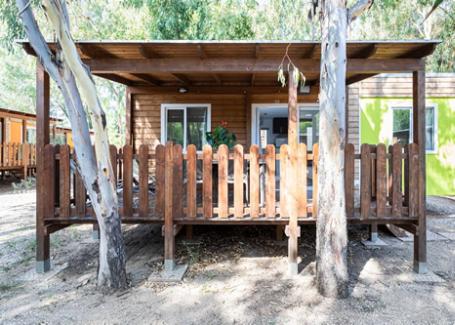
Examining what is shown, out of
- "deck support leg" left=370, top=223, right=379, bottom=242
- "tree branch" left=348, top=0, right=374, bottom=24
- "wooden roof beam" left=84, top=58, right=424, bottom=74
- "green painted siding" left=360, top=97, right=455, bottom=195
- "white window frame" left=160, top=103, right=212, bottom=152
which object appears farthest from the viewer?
"green painted siding" left=360, top=97, right=455, bottom=195

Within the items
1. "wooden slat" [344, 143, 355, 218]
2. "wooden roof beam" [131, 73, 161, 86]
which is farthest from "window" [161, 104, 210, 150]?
"wooden slat" [344, 143, 355, 218]

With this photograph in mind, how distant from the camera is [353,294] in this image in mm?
→ 3354

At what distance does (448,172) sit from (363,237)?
16.9 feet

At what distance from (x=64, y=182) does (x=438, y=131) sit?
906 cm

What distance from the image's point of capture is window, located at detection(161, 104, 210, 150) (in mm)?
7832

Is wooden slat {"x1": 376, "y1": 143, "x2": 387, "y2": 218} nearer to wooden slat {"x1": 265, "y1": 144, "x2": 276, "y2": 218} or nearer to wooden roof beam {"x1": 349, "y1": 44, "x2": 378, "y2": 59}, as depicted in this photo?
wooden roof beam {"x1": 349, "y1": 44, "x2": 378, "y2": 59}

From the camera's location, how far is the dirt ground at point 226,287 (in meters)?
2.95

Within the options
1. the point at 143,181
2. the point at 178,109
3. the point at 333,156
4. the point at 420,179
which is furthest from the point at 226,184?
the point at 178,109

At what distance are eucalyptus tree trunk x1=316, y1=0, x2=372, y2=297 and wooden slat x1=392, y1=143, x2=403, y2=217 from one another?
3.62 feet

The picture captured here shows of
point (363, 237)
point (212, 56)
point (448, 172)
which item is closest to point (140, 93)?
point (212, 56)

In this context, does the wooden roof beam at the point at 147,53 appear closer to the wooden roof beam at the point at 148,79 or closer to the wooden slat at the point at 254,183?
the wooden slat at the point at 254,183

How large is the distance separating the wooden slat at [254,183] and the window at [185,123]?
403cm

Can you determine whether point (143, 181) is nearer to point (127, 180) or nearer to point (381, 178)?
point (127, 180)

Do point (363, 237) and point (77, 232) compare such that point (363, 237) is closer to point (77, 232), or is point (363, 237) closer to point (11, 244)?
point (77, 232)
